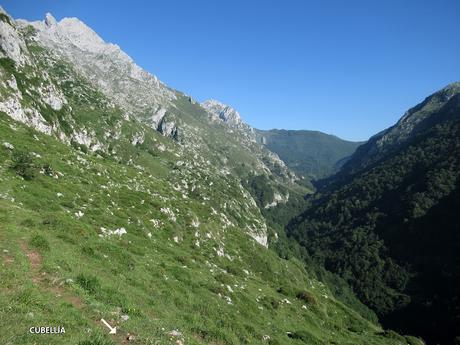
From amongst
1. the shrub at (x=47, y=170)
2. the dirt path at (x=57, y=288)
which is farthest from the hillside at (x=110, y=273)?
the shrub at (x=47, y=170)

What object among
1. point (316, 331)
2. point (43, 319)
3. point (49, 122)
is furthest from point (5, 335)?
point (49, 122)

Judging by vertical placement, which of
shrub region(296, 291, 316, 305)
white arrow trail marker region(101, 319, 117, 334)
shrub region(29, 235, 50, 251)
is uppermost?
shrub region(29, 235, 50, 251)

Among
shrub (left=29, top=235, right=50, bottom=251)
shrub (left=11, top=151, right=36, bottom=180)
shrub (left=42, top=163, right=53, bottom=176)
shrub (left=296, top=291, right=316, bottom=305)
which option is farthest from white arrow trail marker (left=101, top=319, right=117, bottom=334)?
A: shrub (left=296, top=291, right=316, bottom=305)

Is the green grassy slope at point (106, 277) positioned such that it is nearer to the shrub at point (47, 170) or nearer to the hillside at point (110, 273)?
the hillside at point (110, 273)

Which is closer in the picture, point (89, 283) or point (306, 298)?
point (89, 283)

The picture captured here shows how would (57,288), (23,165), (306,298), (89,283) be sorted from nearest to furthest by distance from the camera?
(57,288) → (89,283) → (23,165) → (306,298)

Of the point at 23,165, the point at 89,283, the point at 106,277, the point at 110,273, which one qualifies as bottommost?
the point at 110,273

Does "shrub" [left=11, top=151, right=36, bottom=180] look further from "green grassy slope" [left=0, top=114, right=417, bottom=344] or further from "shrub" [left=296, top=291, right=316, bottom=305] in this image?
"shrub" [left=296, top=291, right=316, bottom=305]

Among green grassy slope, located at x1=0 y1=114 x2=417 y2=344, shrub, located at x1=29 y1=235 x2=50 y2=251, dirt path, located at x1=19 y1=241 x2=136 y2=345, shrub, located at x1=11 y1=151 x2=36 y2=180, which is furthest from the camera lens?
shrub, located at x1=11 y1=151 x2=36 y2=180

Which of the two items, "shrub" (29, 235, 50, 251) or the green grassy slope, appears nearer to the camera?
A: the green grassy slope

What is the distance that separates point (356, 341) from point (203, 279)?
2896 centimetres

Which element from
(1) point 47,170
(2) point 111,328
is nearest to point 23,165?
(1) point 47,170

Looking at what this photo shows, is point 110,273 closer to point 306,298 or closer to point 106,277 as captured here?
point 106,277

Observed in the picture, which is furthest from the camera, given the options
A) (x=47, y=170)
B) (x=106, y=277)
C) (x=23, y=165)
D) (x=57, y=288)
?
(x=47, y=170)
